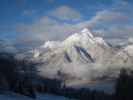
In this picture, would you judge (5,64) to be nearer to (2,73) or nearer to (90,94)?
(2,73)

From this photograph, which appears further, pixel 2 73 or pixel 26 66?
pixel 26 66

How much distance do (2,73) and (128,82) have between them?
74.0ft

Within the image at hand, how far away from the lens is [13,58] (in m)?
64.6

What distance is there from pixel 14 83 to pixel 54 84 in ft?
247

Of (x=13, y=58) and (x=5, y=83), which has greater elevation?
(x=13, y=58)

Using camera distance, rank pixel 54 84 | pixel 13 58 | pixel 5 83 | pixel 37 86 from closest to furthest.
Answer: pixel 5 83
pixel 13 58
pixel 37 86
pixel 54 84

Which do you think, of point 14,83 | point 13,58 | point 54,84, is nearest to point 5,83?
point 14,83

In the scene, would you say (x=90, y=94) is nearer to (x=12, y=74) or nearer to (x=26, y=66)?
(x=26, y=66)

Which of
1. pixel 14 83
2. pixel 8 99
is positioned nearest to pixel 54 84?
pixel 14 83

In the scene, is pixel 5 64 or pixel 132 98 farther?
pixel 132 98

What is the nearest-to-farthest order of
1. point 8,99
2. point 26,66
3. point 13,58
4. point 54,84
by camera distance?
point 8,99 < point 13,58 < point 26,66 < point 54,84

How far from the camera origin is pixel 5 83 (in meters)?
55.8

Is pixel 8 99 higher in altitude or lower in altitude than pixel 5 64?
lower

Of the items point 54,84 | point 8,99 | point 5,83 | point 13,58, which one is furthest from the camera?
point 54,84
